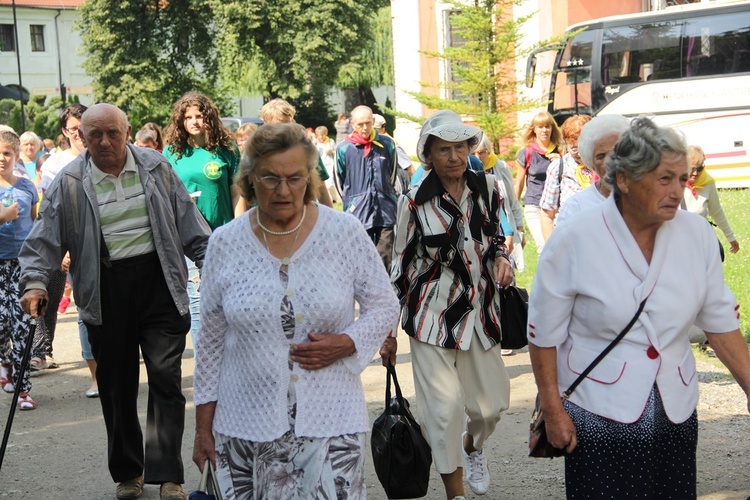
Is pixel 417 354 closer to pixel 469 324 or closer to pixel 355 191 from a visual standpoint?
pixel 469 324

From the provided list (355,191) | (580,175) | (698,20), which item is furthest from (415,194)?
(698,20)

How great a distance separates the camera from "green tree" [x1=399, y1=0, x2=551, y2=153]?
52.4ft

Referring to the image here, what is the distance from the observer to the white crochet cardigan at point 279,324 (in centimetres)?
362

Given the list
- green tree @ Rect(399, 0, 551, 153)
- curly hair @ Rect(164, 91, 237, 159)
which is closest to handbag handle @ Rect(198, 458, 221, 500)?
curly hair @ Rect(164, 91, 237, 159)

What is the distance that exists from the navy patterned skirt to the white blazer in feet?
0.14

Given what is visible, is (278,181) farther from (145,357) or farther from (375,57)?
(375,57)

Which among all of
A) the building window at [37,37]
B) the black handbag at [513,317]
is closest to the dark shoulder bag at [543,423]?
the black handbag at [513,317]

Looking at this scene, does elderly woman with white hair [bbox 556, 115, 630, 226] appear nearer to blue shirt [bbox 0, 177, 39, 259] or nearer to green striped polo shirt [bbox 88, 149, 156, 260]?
green striped polo shirt [bbox 88, 149, 156, 260]

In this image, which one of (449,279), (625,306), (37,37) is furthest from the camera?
(37,37)

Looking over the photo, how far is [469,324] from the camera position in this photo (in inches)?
211

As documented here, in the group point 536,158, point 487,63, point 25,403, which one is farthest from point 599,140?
point 487,63

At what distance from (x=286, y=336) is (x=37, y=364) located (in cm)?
667

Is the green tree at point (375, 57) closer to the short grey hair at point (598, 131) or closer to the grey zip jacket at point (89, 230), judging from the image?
the grey zip jacket at point (89, 230)

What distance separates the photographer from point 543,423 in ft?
12.4
